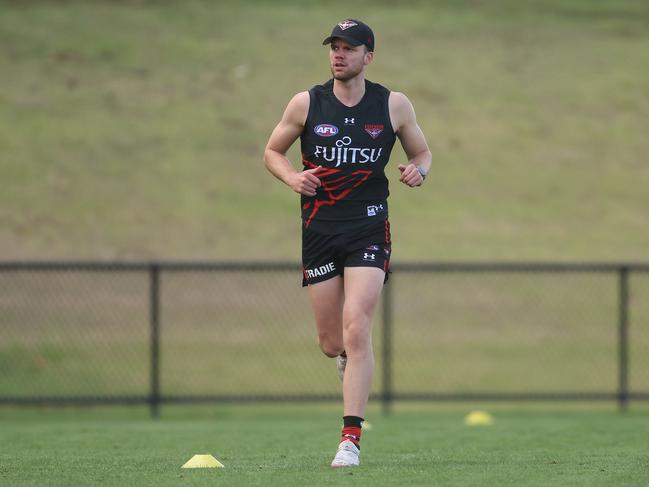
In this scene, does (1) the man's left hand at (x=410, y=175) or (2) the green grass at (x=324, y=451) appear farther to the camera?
(1) the man's left hand at (x=410, y=175)

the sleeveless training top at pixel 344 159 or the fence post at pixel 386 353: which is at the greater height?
the sleeveless training top at pixel 344 159

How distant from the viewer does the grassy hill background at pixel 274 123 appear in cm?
2639

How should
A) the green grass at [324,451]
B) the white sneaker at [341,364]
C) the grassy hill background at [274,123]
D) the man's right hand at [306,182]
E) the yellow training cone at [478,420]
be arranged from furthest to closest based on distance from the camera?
the grassy hill background at [274,123] < the yellow training cone at [478,420] < the white sneaker at [341,364] < the man's right hand at [306,182] < the green grass at [324,451]

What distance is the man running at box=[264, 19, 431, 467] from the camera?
6.93 meters

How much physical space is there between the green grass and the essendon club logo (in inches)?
70.5

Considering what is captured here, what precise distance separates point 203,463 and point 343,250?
4.54 ft

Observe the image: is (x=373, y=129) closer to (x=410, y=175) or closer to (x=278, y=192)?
(x=410, y=175)

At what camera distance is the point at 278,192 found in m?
28.5

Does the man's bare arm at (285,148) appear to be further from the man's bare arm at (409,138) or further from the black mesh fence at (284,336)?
the black mesh fence at (284,336)

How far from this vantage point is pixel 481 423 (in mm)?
11664

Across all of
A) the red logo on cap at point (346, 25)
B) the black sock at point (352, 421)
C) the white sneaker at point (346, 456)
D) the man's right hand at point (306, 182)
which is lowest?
the white sneaker at point (346, 456)

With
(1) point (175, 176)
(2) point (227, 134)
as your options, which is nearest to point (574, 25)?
(2) point (227, 134)

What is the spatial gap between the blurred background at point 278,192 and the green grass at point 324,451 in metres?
2.87

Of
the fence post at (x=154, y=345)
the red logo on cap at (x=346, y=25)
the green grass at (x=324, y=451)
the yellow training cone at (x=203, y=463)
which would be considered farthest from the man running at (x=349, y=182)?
the fence post at (x=154, y=345)
